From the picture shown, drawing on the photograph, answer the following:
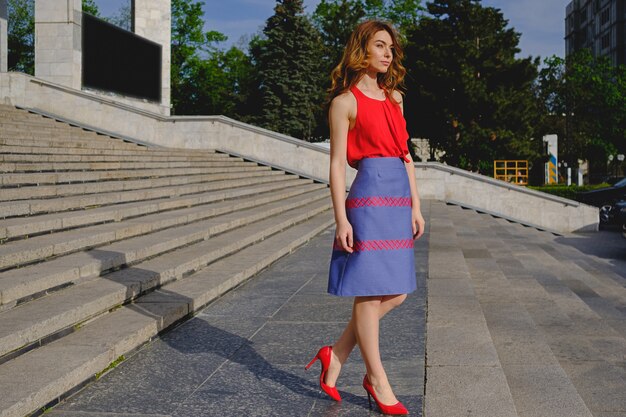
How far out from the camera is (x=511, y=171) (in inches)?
1598

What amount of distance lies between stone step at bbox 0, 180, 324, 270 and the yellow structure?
32.6 m

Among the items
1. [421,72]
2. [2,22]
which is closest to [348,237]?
[2,22]

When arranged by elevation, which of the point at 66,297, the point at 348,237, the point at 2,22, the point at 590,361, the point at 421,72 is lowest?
the point at 590,361

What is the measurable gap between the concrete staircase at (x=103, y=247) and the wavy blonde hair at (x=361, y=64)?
211 centimetres

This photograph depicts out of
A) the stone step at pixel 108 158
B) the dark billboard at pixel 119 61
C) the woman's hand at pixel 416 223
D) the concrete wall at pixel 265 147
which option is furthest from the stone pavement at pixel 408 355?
the dark billboard at pixel 119 61

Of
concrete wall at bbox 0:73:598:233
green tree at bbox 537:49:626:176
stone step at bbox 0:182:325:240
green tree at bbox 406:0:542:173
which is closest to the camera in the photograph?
stone step at bbox 0:182:325:240

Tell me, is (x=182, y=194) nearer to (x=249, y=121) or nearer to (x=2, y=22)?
(x=2, y=22)

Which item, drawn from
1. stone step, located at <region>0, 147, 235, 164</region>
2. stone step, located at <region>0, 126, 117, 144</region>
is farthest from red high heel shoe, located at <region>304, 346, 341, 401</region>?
stone step, located at <region>0, 126, 117, 144</region>

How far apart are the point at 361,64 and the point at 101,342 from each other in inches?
93.6

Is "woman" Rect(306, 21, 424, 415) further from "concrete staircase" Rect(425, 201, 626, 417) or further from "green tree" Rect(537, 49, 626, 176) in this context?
"green tree" Rect(537, 49, 626, 176)

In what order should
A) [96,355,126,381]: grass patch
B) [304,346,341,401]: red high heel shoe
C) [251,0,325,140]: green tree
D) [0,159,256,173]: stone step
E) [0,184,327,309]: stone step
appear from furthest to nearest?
1. [251,0,325,140]: green tree
2. [0,159,256,173]: stone step
3. [0,184,327,309]: stone step
4. [96,355,126,381]: grass patch
5. [304,346,341,401]: red high heel shoe

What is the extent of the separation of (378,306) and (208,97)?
177 feet

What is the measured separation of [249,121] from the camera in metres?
43.8

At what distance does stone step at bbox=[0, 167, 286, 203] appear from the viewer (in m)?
7.40
